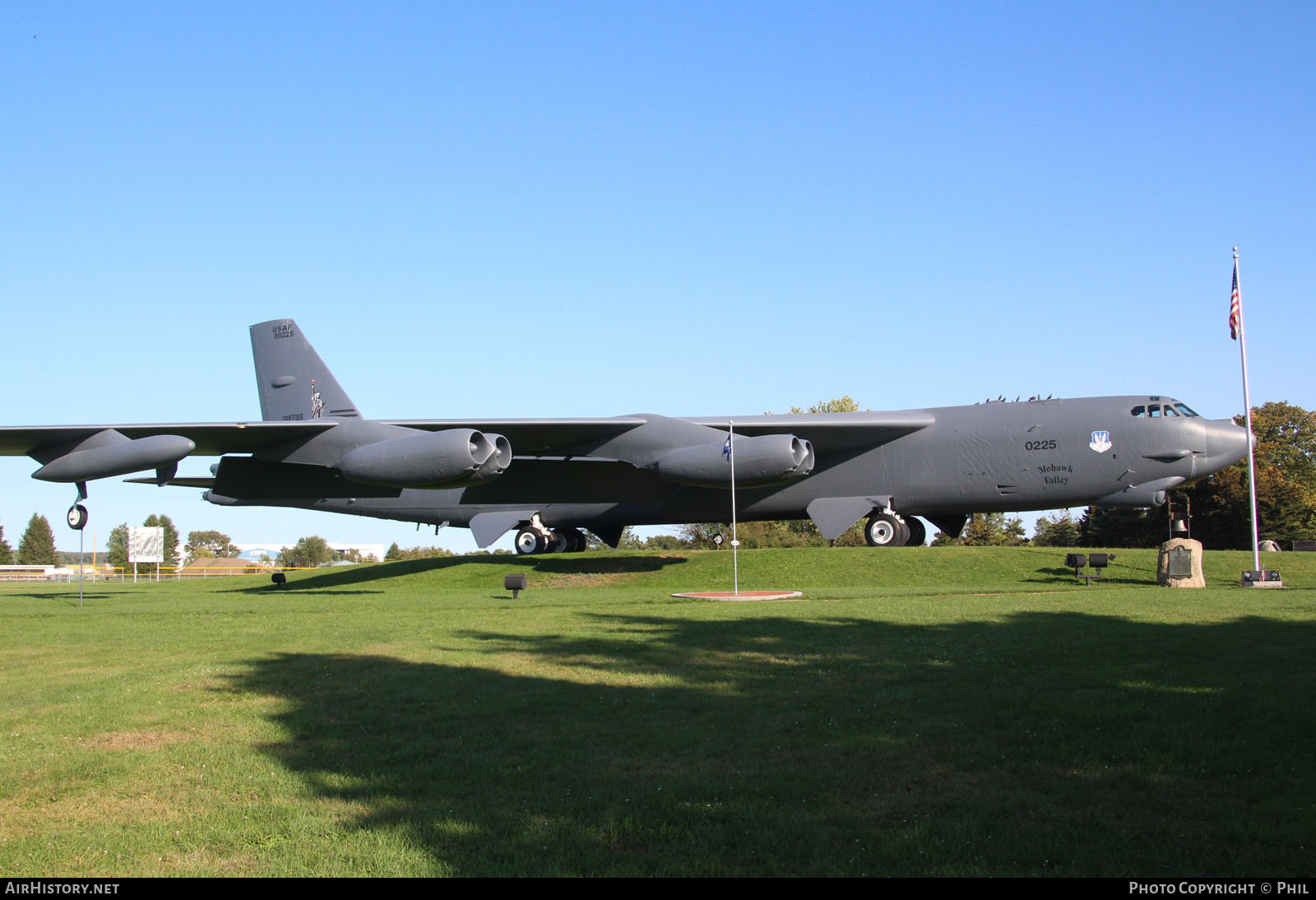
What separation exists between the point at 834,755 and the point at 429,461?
634 inches

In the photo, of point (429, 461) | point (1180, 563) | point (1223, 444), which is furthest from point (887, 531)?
point (429, 461)

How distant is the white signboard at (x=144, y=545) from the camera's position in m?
39.7

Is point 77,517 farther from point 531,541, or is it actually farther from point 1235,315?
point 1235,315

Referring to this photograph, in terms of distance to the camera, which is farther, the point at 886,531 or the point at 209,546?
the point at 209,546

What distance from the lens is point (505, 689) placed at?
829 centimetres

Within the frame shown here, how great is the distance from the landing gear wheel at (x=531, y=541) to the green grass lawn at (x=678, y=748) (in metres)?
19.4

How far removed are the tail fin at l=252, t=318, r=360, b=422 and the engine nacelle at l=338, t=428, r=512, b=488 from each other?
28.8 ft

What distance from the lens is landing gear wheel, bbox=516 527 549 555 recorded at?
3221 centimetres

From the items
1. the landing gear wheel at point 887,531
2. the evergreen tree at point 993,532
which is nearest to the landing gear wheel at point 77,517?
the landing gear wheel at point 887,531

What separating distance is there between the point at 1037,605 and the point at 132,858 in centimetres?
1225

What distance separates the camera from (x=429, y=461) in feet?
68.7

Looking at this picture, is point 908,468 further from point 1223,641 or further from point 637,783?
point 637,783

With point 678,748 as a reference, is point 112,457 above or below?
above

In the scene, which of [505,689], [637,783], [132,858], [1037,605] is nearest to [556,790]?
[637,783]
